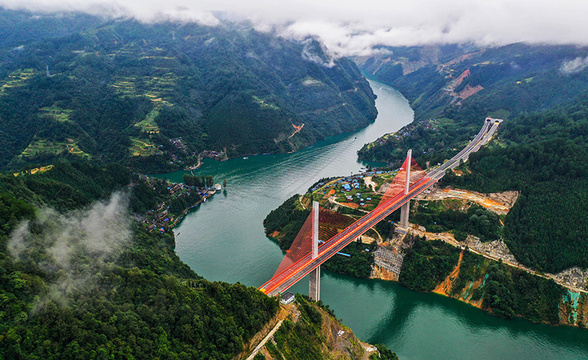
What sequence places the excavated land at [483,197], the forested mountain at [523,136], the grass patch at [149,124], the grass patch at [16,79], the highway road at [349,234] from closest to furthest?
the highway road at [349,234] → the forested mountain at [523,136] → the excavated land at [483,197] → the grass patch at [149,124] → the grass patch at [16,79]

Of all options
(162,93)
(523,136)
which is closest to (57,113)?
(162,93)

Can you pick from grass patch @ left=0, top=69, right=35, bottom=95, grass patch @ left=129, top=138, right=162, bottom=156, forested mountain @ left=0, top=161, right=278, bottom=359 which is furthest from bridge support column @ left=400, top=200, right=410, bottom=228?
grass patch @ left=0, top=69, right=35, bottom=95

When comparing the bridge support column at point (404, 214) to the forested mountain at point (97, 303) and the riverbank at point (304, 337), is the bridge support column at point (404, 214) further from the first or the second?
the forested mountain at point (97, 303)

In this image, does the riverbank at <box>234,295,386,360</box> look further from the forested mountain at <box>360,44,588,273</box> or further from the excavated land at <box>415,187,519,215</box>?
the excavated land at <box>415,187,519,215</box>

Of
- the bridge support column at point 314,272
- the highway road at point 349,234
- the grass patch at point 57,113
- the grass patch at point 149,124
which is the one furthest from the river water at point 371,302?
the grass patch at point 57,113

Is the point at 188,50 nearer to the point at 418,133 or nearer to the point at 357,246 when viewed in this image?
the point at 418,133
